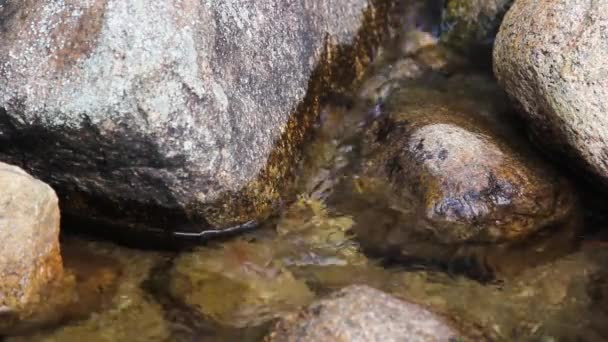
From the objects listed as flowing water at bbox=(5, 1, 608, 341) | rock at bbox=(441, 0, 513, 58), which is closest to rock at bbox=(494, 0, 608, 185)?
flowing water at bbox=(5, 1, 608, 341)

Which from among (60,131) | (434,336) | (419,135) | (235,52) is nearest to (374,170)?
(419,135)

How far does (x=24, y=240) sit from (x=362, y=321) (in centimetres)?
116

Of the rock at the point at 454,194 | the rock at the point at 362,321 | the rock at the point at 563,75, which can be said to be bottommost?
the rock at the point at 362,321

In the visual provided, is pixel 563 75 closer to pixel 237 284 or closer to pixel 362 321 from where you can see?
pixel 362 321

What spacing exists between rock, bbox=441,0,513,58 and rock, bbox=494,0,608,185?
895mm

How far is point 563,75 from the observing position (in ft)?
10.4

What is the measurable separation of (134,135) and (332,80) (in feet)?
4.18

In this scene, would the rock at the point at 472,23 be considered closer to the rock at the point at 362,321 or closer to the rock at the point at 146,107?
the rock at the point at 146,107

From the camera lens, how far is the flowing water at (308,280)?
291 cm

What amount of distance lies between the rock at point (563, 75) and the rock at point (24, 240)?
6.18ft

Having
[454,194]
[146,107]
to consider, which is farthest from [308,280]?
[146,107]

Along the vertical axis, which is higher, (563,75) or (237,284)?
(563,75)

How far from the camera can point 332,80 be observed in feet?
12.6

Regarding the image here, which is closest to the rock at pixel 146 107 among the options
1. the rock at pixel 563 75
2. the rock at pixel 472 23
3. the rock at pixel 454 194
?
the rock at pixel 454 194
